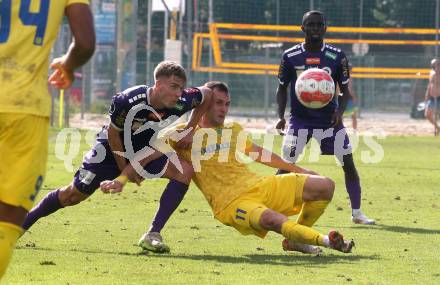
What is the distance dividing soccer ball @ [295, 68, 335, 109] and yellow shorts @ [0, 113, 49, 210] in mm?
6519

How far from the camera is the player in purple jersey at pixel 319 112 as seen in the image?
12234 mm

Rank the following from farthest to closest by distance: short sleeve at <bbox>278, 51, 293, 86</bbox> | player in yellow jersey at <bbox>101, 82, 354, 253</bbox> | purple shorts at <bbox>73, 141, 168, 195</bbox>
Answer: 1. short sleeve at <bbox>278, 51, 293, 86</bbox>
2. purple shorts at <bbox>73, 141, 168, 195</bbox>
3. player in yellow jersey at <bbox>101, 82, 354, 253</bbox>

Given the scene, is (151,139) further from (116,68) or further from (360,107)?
(360,107)

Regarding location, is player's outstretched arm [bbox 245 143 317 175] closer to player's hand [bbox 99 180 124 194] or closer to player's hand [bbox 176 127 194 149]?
player's hand [bbox 176 127 194 149]

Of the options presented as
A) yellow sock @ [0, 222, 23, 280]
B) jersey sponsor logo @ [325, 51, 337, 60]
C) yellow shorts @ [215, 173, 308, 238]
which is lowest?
yellow shorts @ [215, 173, 308, 238]

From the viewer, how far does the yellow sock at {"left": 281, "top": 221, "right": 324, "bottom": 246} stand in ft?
27.3

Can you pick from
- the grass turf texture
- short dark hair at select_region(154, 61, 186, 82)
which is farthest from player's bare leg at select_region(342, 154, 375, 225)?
short dark hair at select_region(154, 61, 186, 82)

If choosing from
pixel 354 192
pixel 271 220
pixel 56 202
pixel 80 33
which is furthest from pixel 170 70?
pixel 354 192

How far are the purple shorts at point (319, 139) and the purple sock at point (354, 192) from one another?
31cm

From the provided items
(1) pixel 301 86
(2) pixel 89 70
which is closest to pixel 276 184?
(1) pixel 301 86

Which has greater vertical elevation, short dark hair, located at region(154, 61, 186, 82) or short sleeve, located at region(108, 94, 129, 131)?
short dark hair, located at region(154, 61, 186, 82)

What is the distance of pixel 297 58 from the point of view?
493 inches

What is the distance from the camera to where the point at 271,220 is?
28.5ft

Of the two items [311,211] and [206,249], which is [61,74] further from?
[206,249]
